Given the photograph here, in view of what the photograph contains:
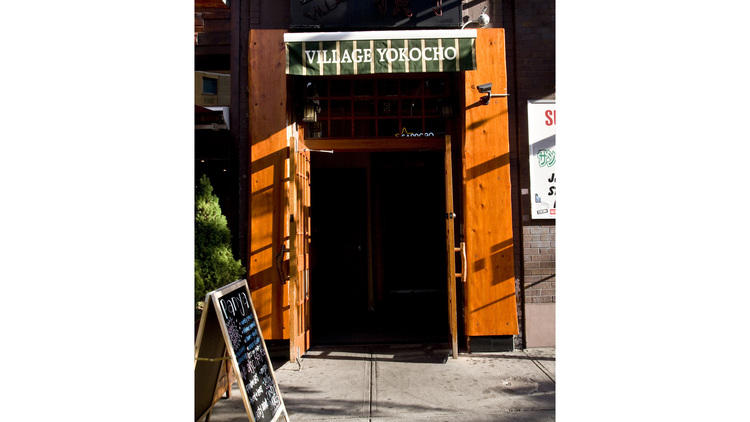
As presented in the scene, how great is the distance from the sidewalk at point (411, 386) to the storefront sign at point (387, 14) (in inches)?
162

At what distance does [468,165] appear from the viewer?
20.0 ft

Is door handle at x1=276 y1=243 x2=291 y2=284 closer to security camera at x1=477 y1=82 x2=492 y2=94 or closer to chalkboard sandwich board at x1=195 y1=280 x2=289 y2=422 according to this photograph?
chalkboard sandwich board at x1=195 y1=280 x2=289 y2=422

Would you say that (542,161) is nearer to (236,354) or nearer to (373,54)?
(373,54)

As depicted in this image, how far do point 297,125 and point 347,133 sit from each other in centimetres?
70

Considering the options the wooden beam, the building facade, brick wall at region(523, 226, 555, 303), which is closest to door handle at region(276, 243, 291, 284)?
the building facade

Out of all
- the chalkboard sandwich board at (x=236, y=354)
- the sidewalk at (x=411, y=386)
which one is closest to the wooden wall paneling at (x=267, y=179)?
the sidewalk at (x=411, y=386)

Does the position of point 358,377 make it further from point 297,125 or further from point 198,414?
point 297,125

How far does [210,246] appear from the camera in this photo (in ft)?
16.6

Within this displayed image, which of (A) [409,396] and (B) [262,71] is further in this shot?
(B) [262,71]

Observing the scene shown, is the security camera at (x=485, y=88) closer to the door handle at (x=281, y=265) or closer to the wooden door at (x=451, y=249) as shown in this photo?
the wooden door at (x=451, y=249)

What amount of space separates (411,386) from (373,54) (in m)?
3.63

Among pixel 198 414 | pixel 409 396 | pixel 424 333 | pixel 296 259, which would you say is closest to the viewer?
pixel 198 414

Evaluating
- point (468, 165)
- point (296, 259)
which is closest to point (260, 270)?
point (296, 259)

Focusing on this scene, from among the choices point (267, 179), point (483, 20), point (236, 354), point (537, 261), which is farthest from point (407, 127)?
point (236, 354)
